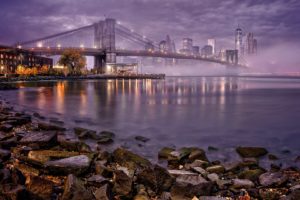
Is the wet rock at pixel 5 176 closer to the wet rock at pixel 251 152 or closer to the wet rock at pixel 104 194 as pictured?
the wet rock at pixel 104 194

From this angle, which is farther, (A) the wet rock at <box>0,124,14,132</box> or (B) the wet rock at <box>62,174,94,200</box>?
(A) the wet rock at <box>0,124,14,132</box>

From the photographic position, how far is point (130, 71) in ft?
465

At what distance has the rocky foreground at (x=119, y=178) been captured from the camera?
19.1ft

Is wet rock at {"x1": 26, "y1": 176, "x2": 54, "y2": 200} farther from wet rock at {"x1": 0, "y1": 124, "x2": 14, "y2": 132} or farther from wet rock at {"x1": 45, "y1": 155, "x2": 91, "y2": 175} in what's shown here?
wet rock at {"x1": 0, "y1": 124, "x2": 14, "y2": 132}

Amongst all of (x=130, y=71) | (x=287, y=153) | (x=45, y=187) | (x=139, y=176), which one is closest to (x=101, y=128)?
(x=287, y=153)

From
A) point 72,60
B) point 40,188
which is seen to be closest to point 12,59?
point 72,60

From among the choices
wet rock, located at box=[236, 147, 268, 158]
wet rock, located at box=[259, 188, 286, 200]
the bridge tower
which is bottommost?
wet rock, located at box=[236, 147, 268, 158]

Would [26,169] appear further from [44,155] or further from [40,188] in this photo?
[40,188]

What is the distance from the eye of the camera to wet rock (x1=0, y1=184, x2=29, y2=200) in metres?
5.22

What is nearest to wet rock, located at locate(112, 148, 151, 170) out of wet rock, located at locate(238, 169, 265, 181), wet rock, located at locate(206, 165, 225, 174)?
wet rock, located at locate(206, 165, 225, 174)

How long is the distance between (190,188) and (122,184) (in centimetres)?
146

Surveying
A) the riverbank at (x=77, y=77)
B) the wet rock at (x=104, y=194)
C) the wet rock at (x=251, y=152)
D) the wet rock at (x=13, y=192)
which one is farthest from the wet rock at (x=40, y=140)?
the riverbank at (x=77, y=77)

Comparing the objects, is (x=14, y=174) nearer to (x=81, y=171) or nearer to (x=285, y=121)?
(x=81, y=171)

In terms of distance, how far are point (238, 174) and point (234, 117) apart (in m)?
16.7
